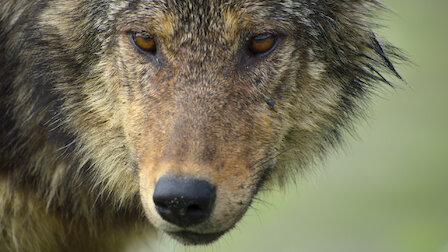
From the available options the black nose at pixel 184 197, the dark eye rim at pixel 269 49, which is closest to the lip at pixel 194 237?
the black nose at pixel 184 197

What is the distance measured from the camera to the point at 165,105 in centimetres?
395

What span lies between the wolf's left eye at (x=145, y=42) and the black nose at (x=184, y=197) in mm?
828

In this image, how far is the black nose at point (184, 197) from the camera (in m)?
3.60

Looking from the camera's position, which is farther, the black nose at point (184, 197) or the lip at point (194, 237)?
the lip at point (194, 237)

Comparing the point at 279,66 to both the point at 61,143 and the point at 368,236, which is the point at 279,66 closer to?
the point at 61,143

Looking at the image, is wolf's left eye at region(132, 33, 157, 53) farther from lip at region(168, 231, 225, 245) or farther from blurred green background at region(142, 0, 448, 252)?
blurred green background at region(142, 0, 448, 252)

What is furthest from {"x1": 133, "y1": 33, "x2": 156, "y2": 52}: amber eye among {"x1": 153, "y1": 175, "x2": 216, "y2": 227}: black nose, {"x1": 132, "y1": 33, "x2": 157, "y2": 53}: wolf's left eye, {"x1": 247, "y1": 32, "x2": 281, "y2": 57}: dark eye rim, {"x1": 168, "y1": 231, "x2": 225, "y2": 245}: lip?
{"x1": 168, "y1": 231, "x2": 225, "y2": 245}: lip

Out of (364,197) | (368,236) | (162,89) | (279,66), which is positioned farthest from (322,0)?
(364,197)

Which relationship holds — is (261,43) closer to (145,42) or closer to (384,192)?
(145,42)

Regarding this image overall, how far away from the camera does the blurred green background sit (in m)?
8.25

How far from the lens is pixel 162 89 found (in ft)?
13.2

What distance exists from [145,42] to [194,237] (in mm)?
1064

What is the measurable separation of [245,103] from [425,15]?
433 inches

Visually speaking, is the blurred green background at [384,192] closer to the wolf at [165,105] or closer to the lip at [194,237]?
the wolf at [165,105]
